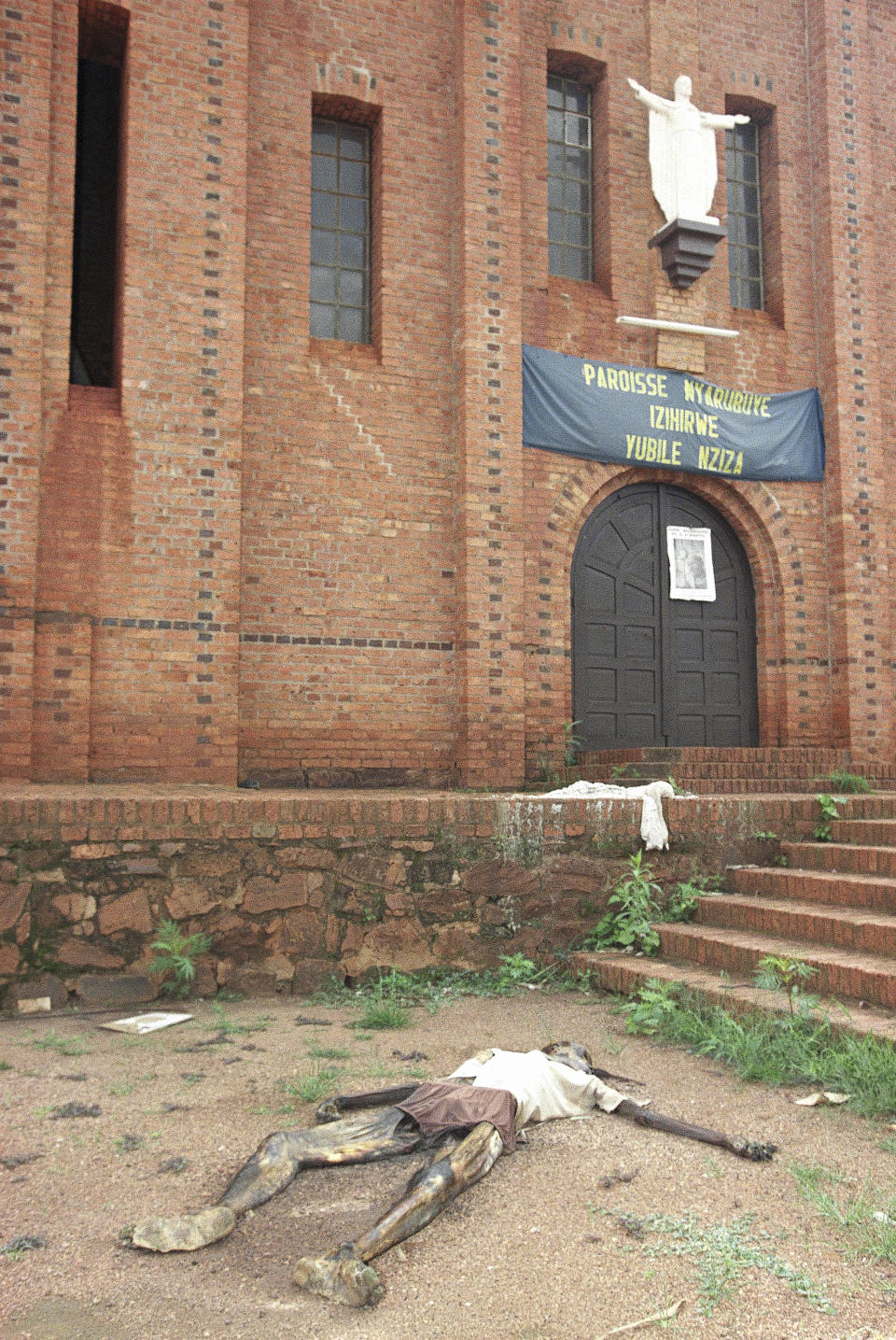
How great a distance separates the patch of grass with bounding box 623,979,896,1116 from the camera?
402 cm

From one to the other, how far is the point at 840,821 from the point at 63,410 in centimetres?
647

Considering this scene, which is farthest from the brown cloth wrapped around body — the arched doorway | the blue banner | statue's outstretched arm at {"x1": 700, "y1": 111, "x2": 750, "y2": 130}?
statue's outstretched arm at {"x1": 700, "y1": 111, "x2": 750, "y2": 130}

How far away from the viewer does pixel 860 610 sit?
35.1ft

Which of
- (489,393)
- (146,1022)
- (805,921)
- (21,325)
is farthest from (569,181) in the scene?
(146,1022)

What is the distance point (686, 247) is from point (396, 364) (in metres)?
3.15

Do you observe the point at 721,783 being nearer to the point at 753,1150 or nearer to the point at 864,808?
the point at 864,808

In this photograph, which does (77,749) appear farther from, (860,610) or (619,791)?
(860,610)

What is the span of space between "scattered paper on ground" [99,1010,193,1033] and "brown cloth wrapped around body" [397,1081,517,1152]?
1869 millimetres

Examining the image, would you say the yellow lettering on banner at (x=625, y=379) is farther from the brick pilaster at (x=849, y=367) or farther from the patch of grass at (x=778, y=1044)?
the patch of grass at (x=778, y=1044)

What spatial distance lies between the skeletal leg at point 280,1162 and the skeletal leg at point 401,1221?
0.75 feet

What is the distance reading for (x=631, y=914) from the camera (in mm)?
6398

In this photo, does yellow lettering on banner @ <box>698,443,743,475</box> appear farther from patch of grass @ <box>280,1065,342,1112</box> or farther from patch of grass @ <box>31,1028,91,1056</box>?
patch of grass @ <box>31,1028,91,1056</box>

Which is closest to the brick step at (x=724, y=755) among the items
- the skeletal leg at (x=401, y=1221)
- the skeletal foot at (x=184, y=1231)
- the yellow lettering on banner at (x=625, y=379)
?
the yellow lettering on banner at (x=625, y=379)

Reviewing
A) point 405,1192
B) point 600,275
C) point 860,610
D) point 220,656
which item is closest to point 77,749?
point 220,656
